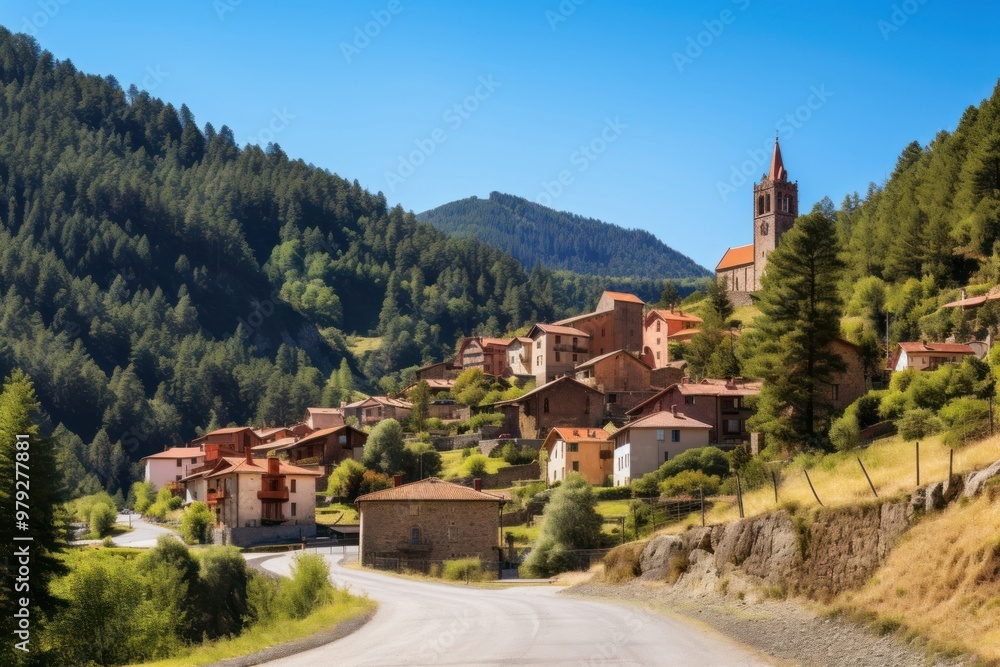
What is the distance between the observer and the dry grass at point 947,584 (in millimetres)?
19500

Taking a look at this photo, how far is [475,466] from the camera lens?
236 ft

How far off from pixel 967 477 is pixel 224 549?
35998mm

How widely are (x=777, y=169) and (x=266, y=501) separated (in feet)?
273

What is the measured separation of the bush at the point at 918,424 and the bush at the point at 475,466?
26197 mm

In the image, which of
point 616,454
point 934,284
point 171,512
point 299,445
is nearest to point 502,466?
point 616,454

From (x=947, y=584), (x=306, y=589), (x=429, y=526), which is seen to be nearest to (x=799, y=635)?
(x=947, y=584)

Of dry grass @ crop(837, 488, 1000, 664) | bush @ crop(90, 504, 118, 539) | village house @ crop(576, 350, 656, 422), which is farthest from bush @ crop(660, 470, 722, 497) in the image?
bush @ crop(90, 504, 118, 539)

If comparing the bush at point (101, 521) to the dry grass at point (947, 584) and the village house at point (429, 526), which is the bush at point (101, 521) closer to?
the village house at point (429, 526)

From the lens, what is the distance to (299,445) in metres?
88.9

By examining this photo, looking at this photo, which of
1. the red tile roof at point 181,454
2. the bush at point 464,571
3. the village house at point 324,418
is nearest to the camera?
the bush at point 464,571

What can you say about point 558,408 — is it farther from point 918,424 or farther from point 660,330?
point 918,424

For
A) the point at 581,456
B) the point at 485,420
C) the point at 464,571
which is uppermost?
the point at 485,420

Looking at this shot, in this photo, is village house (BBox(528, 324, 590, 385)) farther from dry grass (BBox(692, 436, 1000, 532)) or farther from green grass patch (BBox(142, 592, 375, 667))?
dry grass (BBox(692, 436, 1000, 532))

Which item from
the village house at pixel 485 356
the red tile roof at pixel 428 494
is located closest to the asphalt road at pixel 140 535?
the red tile roof at pixel 428 494
